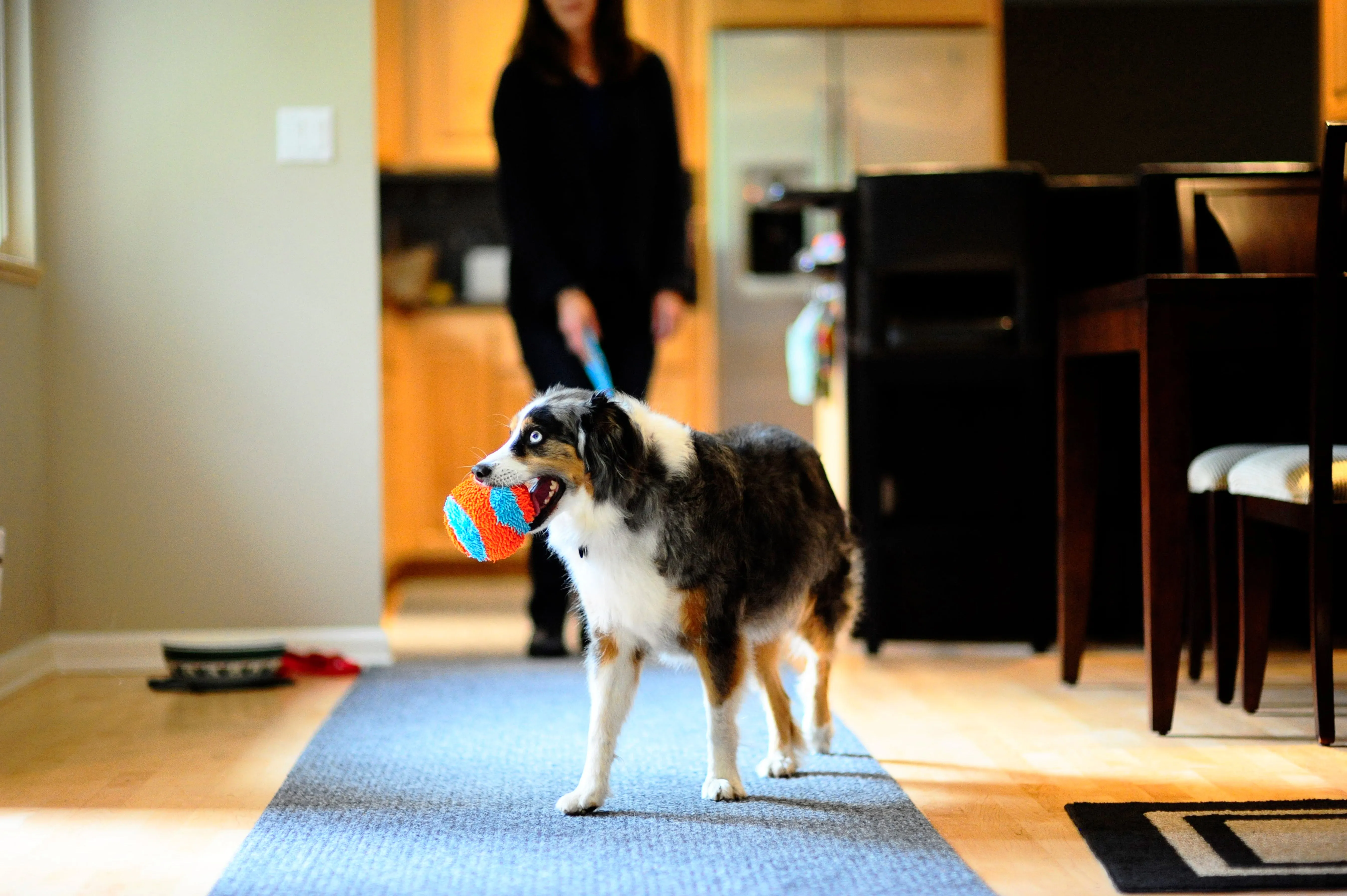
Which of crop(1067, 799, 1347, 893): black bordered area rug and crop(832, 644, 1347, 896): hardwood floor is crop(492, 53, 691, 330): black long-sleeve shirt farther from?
crop(1067, 799, 1347, 893): black bordered area rug

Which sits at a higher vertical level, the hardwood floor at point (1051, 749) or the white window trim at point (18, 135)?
the white window trim at point (18, 135)

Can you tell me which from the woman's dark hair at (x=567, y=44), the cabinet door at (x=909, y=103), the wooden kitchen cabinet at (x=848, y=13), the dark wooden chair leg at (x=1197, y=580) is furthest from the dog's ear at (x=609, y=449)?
the wooden kitchen cabinet at (x=848, y=13)

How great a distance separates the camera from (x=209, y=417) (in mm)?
3107

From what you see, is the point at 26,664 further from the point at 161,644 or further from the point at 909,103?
the point at 909,103

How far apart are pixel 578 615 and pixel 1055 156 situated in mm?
5679

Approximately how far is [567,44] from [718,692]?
188 cm

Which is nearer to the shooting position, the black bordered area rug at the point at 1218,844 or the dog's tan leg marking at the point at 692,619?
the black bordered area rug at the point at 1218,844

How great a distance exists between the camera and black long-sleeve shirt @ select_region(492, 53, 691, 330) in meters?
3.13

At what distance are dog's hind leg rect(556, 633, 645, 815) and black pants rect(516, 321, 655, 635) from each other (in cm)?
125

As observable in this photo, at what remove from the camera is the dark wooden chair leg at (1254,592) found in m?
2.35

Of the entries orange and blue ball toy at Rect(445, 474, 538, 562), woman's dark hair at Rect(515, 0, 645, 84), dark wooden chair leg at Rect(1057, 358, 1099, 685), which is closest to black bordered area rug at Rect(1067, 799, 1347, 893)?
orange and blue ball toy at Rect(445, 474, 538, 562)

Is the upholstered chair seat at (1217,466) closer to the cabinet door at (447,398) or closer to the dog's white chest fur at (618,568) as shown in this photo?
the dog's white chest fur at (618,568)

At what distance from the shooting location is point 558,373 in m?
3.08

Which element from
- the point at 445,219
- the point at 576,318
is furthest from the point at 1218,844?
the point at 445,219
